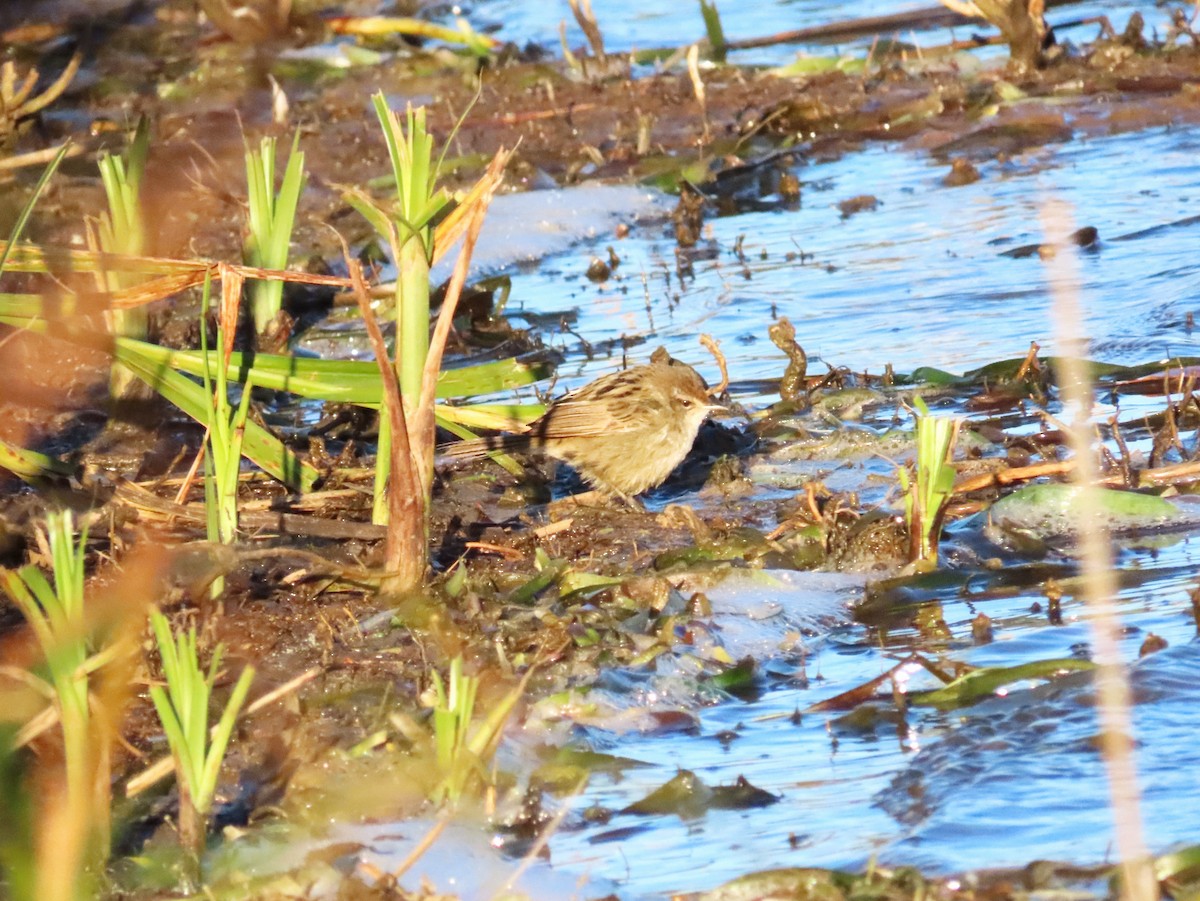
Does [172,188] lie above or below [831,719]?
above

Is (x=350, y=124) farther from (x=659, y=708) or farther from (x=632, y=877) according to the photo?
(x=632, y=877)

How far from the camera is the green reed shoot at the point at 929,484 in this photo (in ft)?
17.6

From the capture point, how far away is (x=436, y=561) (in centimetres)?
591

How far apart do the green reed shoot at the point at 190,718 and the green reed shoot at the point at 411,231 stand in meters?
1.50

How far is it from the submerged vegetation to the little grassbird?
0.54ft

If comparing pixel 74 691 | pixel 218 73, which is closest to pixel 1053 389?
pixel 74 691

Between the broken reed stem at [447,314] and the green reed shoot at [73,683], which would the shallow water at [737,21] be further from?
the green reed shoot at [73,683]

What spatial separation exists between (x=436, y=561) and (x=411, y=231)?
4.51 ft

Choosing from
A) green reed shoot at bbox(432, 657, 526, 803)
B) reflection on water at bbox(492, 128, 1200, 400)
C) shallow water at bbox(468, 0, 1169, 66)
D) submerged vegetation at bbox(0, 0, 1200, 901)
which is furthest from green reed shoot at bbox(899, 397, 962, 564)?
shallow water at bbox(468, 0, 1169, 66)

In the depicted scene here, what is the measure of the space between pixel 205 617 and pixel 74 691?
1.48 m

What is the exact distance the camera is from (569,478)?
763 centimetres

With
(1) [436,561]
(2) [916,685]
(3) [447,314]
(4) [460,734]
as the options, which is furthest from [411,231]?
(2) [916,685]

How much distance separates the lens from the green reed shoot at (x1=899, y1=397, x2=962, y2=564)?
5379mm

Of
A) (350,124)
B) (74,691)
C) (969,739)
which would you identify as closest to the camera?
(74,691)
